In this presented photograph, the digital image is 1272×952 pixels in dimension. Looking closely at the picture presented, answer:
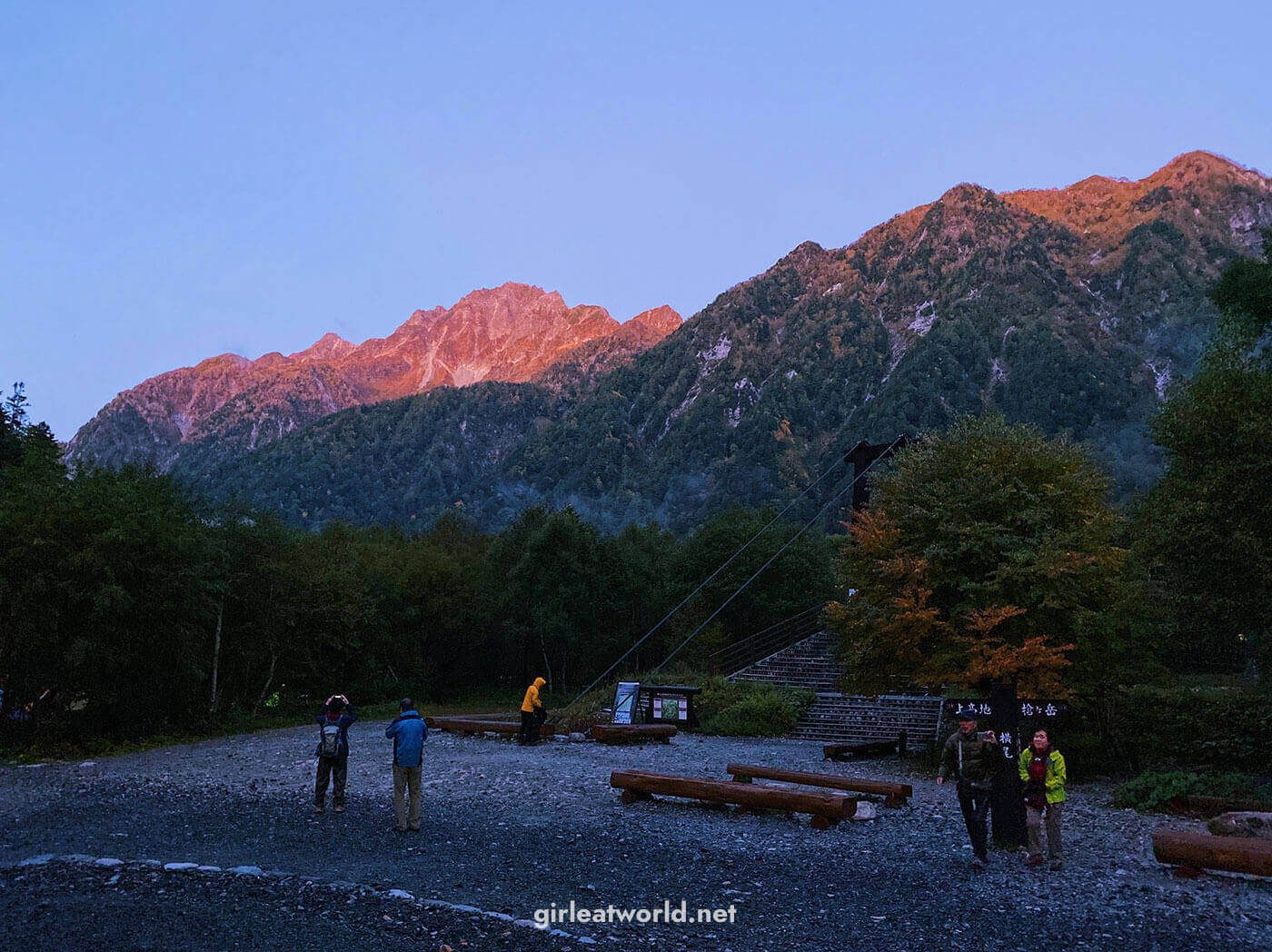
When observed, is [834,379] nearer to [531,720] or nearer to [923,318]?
[923,318]

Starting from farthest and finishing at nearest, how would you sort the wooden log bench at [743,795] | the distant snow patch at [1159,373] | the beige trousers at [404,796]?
the distant snow patch at [1159,373] < the wooden log bench at [743,795] < the beige trousers at [404,796]

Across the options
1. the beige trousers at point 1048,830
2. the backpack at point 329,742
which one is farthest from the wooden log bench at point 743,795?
the backpack at point 329,742

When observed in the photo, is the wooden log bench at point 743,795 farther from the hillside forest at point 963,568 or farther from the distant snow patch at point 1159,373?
the distant snow patch at point 1159,373

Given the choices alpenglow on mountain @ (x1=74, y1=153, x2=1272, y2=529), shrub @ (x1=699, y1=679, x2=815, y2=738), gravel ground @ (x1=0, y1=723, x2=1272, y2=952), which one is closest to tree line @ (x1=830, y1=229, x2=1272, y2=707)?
gravel ground @ (x1=0, y1=723, x2=1272, y2=952)

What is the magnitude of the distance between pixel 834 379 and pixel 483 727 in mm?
147233

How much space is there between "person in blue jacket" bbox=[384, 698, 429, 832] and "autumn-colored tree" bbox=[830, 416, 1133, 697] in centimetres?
1097

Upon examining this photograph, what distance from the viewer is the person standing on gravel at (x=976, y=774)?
34.0ft

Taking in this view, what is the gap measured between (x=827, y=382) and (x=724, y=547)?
124m

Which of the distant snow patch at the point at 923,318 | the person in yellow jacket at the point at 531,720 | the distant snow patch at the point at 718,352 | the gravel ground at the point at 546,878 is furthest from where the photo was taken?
the distant snow patch at the point at 718,352

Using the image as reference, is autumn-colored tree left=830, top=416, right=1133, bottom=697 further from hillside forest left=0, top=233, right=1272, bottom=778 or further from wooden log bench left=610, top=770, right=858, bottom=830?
wooden log bench left=610, top=770, right=858, bottom=830

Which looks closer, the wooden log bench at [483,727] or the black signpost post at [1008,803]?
the black signpost post at [1008,803]

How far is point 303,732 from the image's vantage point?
90.9 ft

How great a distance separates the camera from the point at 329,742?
514 inches

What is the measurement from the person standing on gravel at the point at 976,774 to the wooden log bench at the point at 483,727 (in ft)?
50.5
